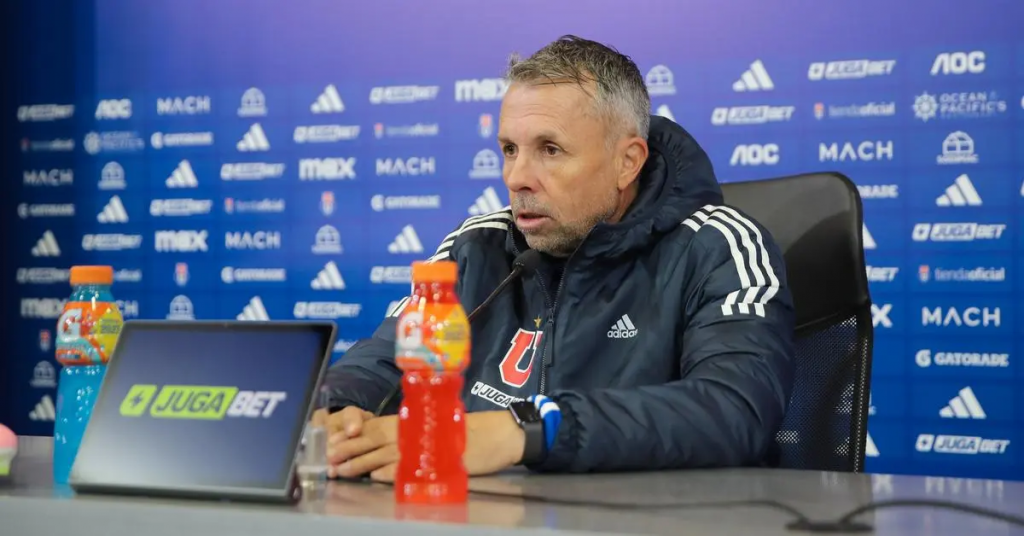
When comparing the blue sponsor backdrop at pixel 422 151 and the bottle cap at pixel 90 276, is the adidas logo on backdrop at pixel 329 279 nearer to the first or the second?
the blue sponsor backdrop at pixel 422 151

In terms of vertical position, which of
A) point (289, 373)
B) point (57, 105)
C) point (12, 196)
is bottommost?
point (289, 373)

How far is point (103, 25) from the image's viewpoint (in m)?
4.29

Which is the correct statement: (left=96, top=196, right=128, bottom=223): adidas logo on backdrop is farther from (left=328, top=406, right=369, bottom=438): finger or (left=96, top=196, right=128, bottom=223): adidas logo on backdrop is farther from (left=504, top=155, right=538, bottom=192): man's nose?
(left=328, top=406, right=369, bottom=438): finger

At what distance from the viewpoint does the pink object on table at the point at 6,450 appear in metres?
1.09

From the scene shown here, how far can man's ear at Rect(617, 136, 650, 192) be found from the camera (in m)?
1.95

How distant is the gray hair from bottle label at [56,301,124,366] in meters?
0.90

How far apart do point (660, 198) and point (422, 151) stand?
7.11ft

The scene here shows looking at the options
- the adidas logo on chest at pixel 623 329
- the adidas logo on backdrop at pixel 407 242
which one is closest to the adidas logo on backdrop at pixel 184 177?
the adidas logo on backdrop at pixel 407 242

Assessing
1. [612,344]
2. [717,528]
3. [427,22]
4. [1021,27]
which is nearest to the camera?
[717,528]

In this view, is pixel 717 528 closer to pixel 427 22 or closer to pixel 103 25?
pixel 427 22

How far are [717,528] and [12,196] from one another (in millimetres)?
4200

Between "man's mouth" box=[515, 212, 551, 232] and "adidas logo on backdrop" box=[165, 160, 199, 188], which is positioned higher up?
"adidas logo on backdrop" box=[165, 160, 199, 188]

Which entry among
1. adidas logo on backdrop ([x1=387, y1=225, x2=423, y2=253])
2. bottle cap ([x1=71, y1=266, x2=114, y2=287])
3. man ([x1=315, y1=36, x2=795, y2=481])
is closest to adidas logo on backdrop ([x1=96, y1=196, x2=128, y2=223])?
adidas logo on backdrop ([x1=387, y1=225, x2=423, y2=253])

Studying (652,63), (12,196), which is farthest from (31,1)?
(652,63)
